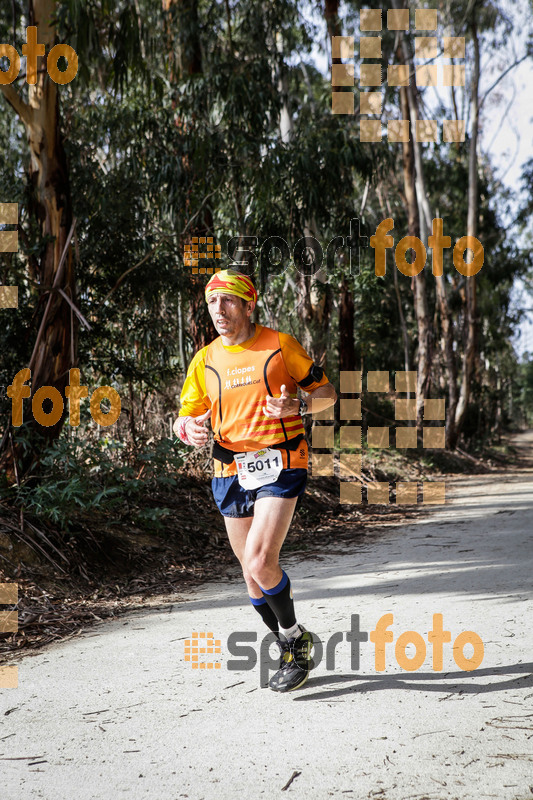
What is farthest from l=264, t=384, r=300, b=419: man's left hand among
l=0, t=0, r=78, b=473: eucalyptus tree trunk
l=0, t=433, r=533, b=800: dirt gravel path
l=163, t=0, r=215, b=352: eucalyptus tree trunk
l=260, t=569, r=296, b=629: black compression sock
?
l=163, t=0, r=215, b=352: eucalyptus tree trunk

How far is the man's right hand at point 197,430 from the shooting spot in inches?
159

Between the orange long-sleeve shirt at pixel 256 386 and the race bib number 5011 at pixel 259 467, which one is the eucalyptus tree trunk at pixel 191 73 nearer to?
the orange long-sleeve shirt at pixel 256 386

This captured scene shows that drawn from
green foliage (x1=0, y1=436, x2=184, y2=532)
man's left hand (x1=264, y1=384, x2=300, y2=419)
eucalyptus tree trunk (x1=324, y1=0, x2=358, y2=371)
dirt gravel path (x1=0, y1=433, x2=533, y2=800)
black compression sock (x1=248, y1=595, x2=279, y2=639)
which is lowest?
dirt gravel path (x1=0, y1=433, x2=533, y2=800)

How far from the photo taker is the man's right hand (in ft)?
13.3

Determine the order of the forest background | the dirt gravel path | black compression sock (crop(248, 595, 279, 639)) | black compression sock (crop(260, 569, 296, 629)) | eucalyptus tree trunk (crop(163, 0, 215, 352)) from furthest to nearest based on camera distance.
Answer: eucalyptus tree trunk (crop(163, 0, 215, 352))
the forest background
black compression sock (crop(248, 595, 279, 639))
black compression sock (crop(260, 569, 296, 629))
the dirt gravel path

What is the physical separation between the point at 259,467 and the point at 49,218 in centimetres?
470

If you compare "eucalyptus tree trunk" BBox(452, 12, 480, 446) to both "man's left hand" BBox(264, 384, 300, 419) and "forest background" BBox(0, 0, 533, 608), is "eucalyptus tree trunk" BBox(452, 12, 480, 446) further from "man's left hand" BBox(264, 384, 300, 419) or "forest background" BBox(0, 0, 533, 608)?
"man's left hand" BBox(264, 384, 300, 419)

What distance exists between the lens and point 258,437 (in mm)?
4047

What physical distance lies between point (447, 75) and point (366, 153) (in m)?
13.1

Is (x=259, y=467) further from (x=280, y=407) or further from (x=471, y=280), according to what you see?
(x=471, y=280)

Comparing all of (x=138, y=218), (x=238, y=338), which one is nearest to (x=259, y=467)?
(x=238, y=338)

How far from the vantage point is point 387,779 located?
9.80 feet

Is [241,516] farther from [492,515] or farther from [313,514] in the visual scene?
[492,515]

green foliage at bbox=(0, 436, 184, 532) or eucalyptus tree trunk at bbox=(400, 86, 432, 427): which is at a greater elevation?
eucalyptus tree trunk at bbox=(400, 86, 432, 427)
